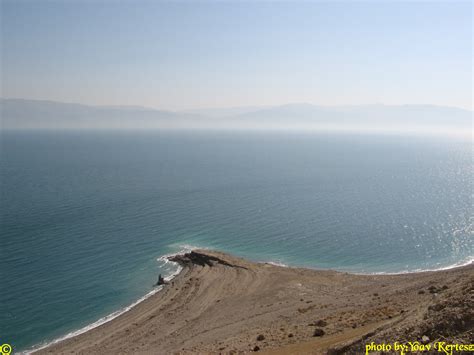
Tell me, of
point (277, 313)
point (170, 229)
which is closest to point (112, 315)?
point (277, 313)

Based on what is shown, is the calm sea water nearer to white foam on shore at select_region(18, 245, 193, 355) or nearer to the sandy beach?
white foam on shore at select_region(18, 245, 193, 355)

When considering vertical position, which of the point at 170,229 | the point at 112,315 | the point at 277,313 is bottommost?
the point at 112,315

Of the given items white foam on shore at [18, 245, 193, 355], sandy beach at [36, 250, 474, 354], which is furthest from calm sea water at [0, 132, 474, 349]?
sandy beach at [36, 250, 474, 354]

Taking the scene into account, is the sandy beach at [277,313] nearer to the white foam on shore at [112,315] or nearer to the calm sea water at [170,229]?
the white foam on shore at [112,315]

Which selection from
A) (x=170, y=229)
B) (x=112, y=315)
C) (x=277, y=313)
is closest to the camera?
(x=277, y=313)

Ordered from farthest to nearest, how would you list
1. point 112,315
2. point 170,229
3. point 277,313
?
point 170,229 < point 112,315 < point 277,313

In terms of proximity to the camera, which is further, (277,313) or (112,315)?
(112,315)

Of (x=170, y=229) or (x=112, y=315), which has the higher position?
(x=170, y=229)

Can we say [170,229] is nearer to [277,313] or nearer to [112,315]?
[112,315]
